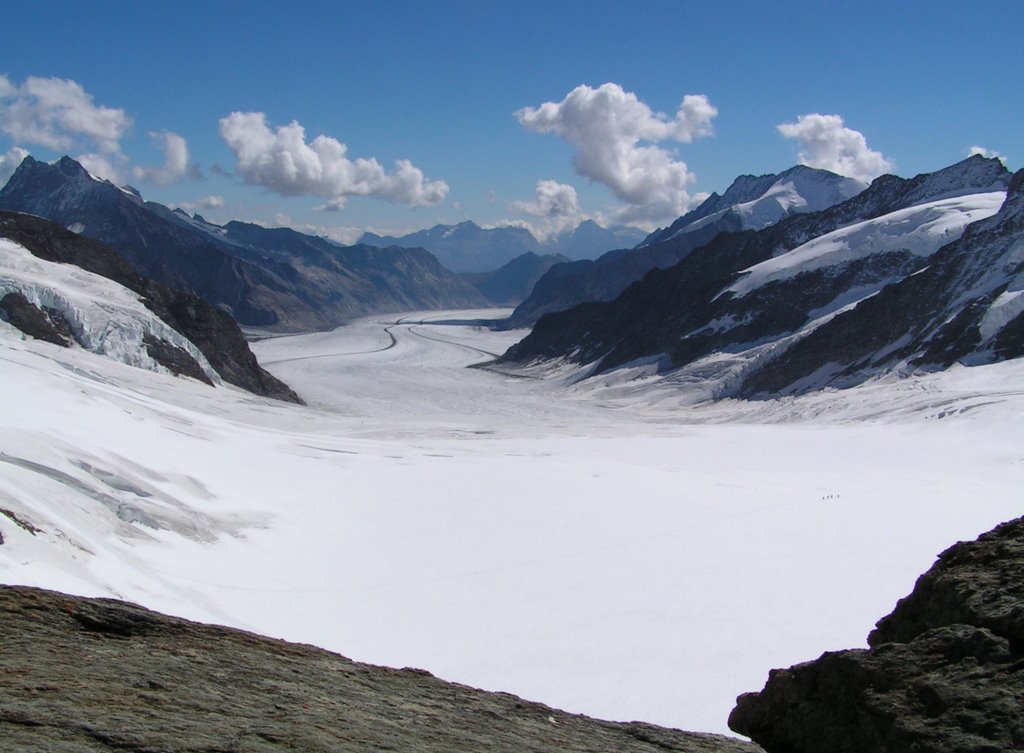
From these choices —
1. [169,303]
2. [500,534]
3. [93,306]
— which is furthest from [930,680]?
[169,303]

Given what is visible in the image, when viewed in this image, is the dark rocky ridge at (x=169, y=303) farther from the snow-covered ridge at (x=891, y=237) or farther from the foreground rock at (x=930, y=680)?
the snow-covered ridge at (x=891, y=237)

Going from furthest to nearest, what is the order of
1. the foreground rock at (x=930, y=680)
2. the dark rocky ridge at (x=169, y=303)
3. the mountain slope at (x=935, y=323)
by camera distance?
the mountain slope at (x=935, y=323) < the dark rocky ridge at (x=169, y=303) < the foreground rock at (x=930, y=680)

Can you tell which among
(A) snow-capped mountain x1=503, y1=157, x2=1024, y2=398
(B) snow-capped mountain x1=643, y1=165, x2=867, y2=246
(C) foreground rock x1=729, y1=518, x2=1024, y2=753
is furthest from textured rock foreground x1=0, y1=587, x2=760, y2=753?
(B) snow-capped mountain x1=643, y1=165, x2=867, y2=246

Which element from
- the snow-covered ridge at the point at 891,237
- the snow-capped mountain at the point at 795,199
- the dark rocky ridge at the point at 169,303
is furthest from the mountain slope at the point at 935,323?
the snow-capped mountain at the point at 795,199

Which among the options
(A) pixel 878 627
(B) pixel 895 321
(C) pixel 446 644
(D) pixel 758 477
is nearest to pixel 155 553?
(C) pixel 446 644

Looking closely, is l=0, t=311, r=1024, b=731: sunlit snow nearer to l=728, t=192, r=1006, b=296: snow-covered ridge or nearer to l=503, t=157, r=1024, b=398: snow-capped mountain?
l=503, t=157, r=1024, b=398: snow-capped mountain

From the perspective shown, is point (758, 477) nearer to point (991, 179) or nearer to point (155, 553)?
point (155, 553)

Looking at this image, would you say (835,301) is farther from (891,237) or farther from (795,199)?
(795,199)
